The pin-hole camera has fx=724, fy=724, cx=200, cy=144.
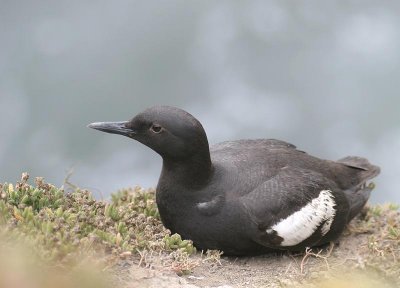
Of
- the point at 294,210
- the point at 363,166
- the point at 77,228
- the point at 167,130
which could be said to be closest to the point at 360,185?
the point at 363,166

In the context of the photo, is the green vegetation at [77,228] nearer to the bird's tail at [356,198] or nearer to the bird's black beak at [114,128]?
the bird's black beak at [114,128]

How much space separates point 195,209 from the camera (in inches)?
277

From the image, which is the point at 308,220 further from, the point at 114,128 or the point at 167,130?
the point at 114,128

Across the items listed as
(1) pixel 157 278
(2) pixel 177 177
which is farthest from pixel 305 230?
(1) pixel 157 278

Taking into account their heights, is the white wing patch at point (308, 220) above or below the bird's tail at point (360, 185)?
below

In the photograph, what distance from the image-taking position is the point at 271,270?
6.95m

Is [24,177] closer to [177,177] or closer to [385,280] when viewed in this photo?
[177,177]

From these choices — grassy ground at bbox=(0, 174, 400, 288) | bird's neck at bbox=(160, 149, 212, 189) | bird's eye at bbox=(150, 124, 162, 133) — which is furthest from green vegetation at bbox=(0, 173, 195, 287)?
bird's eye at bbox=(150, 124, 162, 133)

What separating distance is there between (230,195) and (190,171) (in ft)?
1.48

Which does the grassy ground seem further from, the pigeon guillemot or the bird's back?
the bird's back

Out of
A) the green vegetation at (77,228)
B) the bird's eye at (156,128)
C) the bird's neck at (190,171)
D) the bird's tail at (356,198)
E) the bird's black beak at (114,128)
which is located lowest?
the green vegetation at (77,228)

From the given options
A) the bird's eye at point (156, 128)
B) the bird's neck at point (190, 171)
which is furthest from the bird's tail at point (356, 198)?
the bird's eye at point (156, 128)

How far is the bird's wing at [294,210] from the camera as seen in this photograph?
687 centimetres

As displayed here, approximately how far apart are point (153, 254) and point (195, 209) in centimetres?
84
